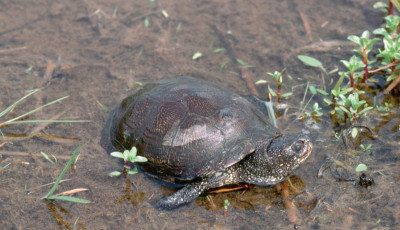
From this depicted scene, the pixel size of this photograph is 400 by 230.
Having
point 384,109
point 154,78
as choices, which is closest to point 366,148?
point 384,109

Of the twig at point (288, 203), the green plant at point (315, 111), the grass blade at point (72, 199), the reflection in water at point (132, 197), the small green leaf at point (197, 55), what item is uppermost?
the grass blade at point (72, 199)

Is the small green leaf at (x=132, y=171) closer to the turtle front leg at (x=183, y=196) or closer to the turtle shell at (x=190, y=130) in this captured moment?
the turtle shell at (x=190, y=130)

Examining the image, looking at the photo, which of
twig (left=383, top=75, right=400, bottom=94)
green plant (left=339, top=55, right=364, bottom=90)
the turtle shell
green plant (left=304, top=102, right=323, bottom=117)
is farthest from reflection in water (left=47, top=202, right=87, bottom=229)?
twig (left=383, top=75, right=400, bottom=94)

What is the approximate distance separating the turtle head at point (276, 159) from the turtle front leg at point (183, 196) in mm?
468

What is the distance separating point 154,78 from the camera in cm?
522

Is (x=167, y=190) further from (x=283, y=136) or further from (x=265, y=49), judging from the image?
(x=265, y=49)

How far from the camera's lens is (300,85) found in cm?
499

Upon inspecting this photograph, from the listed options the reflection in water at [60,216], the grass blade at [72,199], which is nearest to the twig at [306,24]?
the grass blade at [72,199]

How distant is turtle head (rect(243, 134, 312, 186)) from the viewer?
368 centimetres

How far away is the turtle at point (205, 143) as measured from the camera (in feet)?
12.1

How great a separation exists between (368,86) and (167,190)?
2.69 metres

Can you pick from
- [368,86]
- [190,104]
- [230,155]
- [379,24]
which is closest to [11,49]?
[190,104]

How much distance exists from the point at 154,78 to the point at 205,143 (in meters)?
1.80

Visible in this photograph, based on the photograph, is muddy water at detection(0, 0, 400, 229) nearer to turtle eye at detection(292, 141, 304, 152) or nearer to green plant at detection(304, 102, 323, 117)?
green plant at detection(304, 102, 323, 117)
